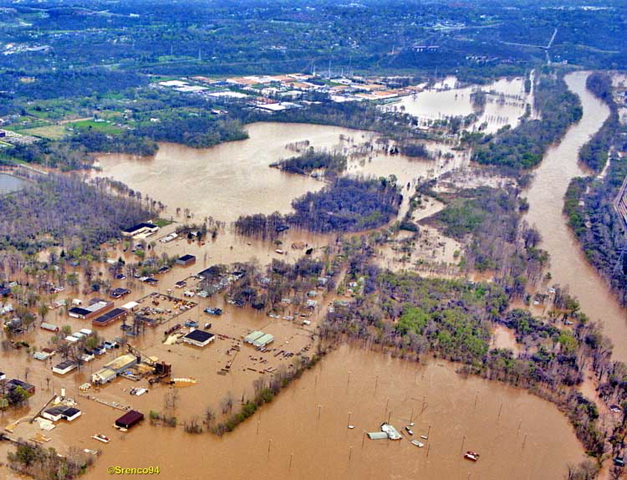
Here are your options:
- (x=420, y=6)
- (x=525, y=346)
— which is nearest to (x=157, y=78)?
(x=525, y=346)

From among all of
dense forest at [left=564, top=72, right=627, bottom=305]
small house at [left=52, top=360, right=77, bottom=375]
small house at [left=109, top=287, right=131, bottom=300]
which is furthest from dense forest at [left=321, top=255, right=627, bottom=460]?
small house at [left=52, top=360, right=77, bottom=375]

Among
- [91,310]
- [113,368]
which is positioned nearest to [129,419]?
[113,368]

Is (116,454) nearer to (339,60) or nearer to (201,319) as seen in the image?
(201,319)

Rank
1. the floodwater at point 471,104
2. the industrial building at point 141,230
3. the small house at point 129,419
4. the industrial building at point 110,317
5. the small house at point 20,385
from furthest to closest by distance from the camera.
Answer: the floodwater at point 471,104 → the industrial building at point 141,230 → the industrial building at point 110,317 → the small house at point 20,385 → the small house at point 129,419

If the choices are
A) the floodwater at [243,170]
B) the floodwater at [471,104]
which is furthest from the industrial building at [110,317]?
the floodwater at [471,104]

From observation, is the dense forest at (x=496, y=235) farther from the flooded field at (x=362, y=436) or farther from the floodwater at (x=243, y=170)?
the flooded field at (x=362, y=436)
